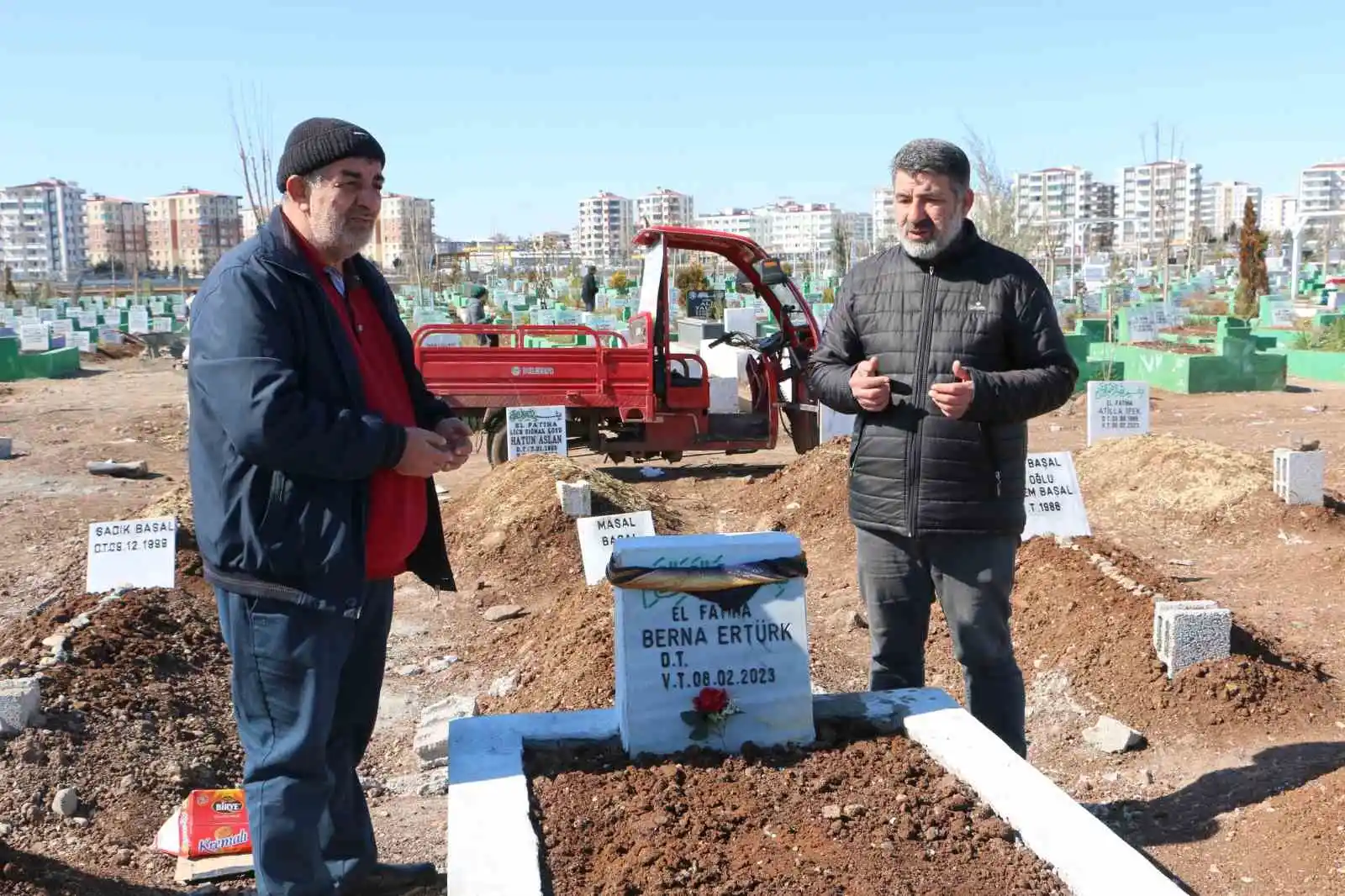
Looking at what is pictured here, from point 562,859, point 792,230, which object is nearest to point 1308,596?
point 562,859

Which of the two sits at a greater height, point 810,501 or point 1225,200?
point 1225,200

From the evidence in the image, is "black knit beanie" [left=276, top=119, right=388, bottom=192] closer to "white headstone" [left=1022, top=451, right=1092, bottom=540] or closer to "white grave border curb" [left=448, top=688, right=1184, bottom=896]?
"white grave border curb" [left=448, top=688, right=1184, bottom=896]

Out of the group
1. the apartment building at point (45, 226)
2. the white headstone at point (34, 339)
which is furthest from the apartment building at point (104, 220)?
the white headstone at point (34, 339)

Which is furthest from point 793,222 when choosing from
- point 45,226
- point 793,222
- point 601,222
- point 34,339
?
point 34,339

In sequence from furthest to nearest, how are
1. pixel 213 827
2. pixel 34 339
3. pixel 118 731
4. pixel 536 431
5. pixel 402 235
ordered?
pixel 402 235 → pixel 34 339 → pixel 536 431 → pixel 118 731 → pixel 213 827

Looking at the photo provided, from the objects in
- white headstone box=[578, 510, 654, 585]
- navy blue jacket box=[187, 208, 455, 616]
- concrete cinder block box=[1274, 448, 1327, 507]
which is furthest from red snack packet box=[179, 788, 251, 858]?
concrete cinder block box=[1274, 448, 1327, 507]

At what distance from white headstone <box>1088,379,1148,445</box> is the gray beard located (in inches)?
228

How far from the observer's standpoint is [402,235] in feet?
216

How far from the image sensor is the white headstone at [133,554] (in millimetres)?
5465

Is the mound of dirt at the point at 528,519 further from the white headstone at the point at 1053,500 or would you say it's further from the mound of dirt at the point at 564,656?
the white headstone at the point at 1053,500

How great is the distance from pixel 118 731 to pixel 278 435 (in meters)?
2.61

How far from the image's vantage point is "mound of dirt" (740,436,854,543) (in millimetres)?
7863

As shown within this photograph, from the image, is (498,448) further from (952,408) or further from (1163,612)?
(952,408)

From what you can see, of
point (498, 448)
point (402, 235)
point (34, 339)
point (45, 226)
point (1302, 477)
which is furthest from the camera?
point (45, 226)
